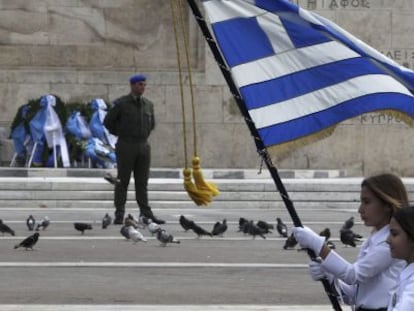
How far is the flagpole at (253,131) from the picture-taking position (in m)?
6.09

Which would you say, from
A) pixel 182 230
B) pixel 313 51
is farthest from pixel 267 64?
pixel 182 230

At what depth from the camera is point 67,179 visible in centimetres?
2288

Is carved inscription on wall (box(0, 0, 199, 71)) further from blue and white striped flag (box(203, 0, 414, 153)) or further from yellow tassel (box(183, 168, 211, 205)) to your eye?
blue and white striped flag (box(203, 0, 414, 153))

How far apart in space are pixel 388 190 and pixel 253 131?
0.94 m

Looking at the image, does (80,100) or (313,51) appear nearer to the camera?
(313,51)

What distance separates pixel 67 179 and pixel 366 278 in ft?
57.0

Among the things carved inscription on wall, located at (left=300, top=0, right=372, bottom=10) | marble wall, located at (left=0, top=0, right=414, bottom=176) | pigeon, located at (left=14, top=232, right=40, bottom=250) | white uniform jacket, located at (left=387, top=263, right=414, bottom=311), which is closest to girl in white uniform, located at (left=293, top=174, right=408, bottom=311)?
white uniform jacket, located at (left=387, top=263, right=414, bottom=311)

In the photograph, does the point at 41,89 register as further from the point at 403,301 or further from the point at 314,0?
the point at 403,301

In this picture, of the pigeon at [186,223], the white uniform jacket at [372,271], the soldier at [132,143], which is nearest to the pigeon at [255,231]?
the pigeon at [186,223]

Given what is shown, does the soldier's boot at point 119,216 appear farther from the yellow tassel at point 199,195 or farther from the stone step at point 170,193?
the yellow tassel at point 199,195

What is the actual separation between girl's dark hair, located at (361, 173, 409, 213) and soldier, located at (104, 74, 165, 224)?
11.9 m

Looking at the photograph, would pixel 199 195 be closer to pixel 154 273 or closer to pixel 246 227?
pixel 154 273

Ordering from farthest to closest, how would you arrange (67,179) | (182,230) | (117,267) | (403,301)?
(67,179) → (182,230) → (117,267) → (403,301)

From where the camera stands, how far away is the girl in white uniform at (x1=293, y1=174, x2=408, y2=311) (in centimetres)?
573
